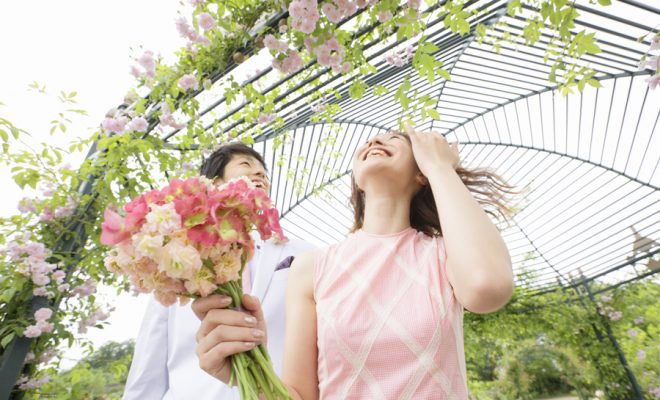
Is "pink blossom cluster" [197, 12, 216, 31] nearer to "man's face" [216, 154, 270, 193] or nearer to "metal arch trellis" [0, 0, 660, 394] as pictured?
"man's face" [216, 154, 270, 193]

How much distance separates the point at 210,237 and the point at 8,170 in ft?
8.37

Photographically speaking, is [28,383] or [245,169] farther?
[28,383]

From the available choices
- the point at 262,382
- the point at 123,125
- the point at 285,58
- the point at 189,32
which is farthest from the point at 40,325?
the point at 262,382

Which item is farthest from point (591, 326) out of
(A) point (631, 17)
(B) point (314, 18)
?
(B) point (314, 18)

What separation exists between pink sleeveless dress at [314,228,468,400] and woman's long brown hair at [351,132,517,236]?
0.79 feet

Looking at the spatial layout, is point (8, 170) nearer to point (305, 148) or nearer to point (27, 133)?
point (27, 133)

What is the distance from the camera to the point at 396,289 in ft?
3.36

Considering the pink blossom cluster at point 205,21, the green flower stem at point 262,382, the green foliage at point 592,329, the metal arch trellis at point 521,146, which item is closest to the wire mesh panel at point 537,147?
the metal arch trellis at point 521,146

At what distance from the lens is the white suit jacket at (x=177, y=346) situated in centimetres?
145

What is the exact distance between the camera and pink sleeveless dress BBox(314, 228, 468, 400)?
0.88m

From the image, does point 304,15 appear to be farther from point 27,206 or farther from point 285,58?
point 27,206

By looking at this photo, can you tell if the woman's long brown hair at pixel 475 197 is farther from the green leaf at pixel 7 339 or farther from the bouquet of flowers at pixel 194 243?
the green leaf at pixel 7 339

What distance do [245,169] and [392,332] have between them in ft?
4.35

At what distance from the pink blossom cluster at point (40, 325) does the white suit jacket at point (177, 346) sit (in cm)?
134
